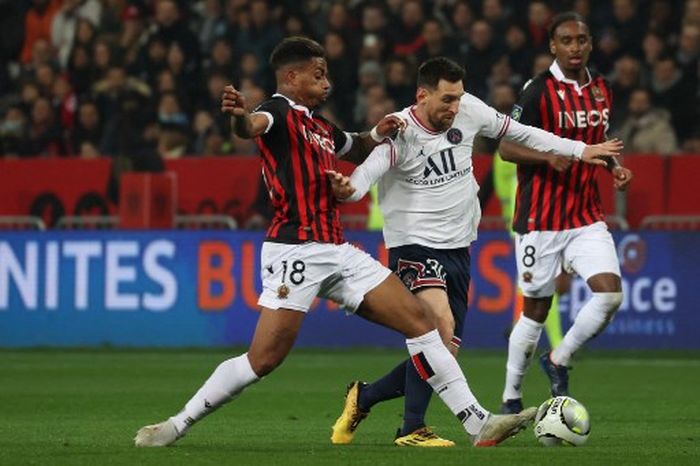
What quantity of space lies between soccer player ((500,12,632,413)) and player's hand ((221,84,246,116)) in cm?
285

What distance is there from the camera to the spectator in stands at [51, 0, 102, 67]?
2255cm

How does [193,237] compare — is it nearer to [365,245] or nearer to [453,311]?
[365,245]

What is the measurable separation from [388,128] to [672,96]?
9.52 m

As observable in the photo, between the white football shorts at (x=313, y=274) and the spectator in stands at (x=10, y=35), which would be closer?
the white football shorts at (x=313, y=274)

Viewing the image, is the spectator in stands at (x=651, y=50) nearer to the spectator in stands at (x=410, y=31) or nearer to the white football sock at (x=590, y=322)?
the spectator in stands at (x=410, y=31)

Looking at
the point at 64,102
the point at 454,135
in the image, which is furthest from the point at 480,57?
the point at 454,135

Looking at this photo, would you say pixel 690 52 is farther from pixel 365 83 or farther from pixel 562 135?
pixel 562 135

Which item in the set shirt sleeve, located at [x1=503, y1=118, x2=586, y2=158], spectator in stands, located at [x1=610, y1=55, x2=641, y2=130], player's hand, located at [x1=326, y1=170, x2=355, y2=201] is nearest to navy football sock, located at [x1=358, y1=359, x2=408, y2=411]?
player's hand, located at [x1=326, y1=170, x2=355, y2=201]

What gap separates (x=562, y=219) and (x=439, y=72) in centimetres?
194

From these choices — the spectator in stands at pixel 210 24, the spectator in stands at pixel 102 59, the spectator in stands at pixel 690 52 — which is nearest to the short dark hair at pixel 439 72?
the spectator in stands at pixel 690 52

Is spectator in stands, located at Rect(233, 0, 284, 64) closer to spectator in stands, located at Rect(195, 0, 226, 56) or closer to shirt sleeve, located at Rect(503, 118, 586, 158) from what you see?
spectator in stands, located at Rect(195, 0, 226, 56)

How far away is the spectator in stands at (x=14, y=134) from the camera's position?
68.2ft

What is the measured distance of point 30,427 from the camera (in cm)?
1005

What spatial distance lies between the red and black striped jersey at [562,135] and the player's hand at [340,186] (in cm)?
231
